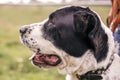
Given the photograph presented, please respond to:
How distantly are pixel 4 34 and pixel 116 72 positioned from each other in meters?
7.57

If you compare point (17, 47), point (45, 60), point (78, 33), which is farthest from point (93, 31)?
point (17, 47)

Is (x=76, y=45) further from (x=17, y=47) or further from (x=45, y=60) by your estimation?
(x=17, y=47)

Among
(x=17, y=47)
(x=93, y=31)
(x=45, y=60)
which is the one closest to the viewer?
(x=93, y=31)

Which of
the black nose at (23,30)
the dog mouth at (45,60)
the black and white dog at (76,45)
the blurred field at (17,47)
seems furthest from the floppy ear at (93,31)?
the blurred field at (17,47)

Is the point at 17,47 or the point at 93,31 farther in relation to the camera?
the point at 17,47

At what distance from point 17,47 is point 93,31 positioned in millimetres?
6343

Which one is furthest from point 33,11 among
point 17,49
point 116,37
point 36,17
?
point 116,37

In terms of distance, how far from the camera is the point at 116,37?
4.84m

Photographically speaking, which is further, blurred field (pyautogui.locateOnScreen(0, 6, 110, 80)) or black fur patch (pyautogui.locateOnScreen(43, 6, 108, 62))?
blurred field (pyautogui.locateOnScreen(0, 6, 110, 80))

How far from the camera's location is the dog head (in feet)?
13.6

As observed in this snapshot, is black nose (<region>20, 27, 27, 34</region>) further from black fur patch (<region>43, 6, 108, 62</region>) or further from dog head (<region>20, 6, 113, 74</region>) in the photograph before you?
black fur patch (<region>43, 6, 108, 62</region>)

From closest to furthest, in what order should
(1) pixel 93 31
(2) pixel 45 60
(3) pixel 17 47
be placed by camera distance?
(1) pixel 93 31
(2) pixel 45 60
(3) pixel 17 47

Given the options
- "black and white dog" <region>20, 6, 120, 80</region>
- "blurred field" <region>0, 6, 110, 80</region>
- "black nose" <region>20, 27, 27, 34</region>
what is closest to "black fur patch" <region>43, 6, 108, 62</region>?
"black and white dog" <region>20, 6, 120, 80</region>

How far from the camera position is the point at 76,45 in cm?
420
